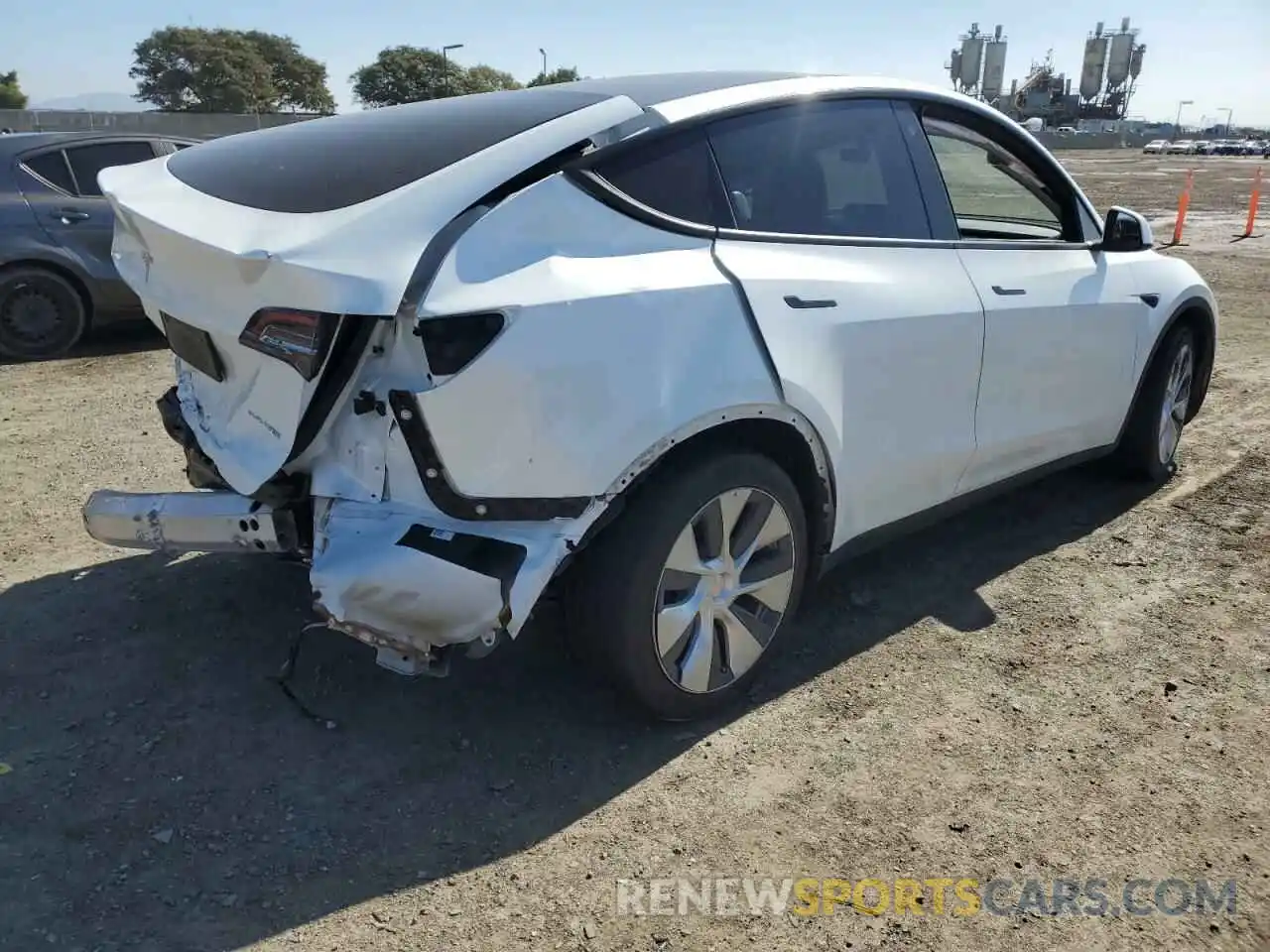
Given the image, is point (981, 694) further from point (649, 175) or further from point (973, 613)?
point (649, 175)

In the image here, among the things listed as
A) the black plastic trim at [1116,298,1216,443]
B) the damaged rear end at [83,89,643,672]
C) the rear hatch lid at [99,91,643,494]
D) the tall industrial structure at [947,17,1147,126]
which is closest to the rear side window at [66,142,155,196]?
the rear hatch lid at [99,91,643,494]

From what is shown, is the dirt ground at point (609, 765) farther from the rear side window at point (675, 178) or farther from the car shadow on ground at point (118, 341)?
the car shadow on ground at point (118, 341)

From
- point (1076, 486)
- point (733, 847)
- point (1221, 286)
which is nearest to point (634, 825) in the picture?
point (733, 847)

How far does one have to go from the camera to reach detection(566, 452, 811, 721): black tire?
2.62 m

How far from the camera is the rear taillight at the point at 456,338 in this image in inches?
89.1

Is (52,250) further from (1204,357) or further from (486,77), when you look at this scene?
(486,77)

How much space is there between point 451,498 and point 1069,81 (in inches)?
5370

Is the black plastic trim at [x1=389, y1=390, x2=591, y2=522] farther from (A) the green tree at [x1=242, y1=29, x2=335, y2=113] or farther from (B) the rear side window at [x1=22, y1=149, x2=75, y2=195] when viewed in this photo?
(A) the green tree at [x1=242, y1=29, x2=335, y2=113]

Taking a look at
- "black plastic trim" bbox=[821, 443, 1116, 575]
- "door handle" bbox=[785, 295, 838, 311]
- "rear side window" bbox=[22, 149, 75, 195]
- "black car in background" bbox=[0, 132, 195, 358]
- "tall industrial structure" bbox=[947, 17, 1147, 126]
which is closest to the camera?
"door handle" bbox=[785, 295, 838, 311]

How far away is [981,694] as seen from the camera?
3158 millimetres

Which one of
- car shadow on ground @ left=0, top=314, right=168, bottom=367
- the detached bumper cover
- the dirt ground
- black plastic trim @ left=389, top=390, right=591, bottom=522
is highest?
black plastic trim @ left=389, top=390, right=591, bottom=522

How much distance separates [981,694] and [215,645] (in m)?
2.50

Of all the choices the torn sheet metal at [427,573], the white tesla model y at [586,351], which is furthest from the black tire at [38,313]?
the torn sheet metal at [427,573]

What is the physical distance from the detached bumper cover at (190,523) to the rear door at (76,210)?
4806mm
